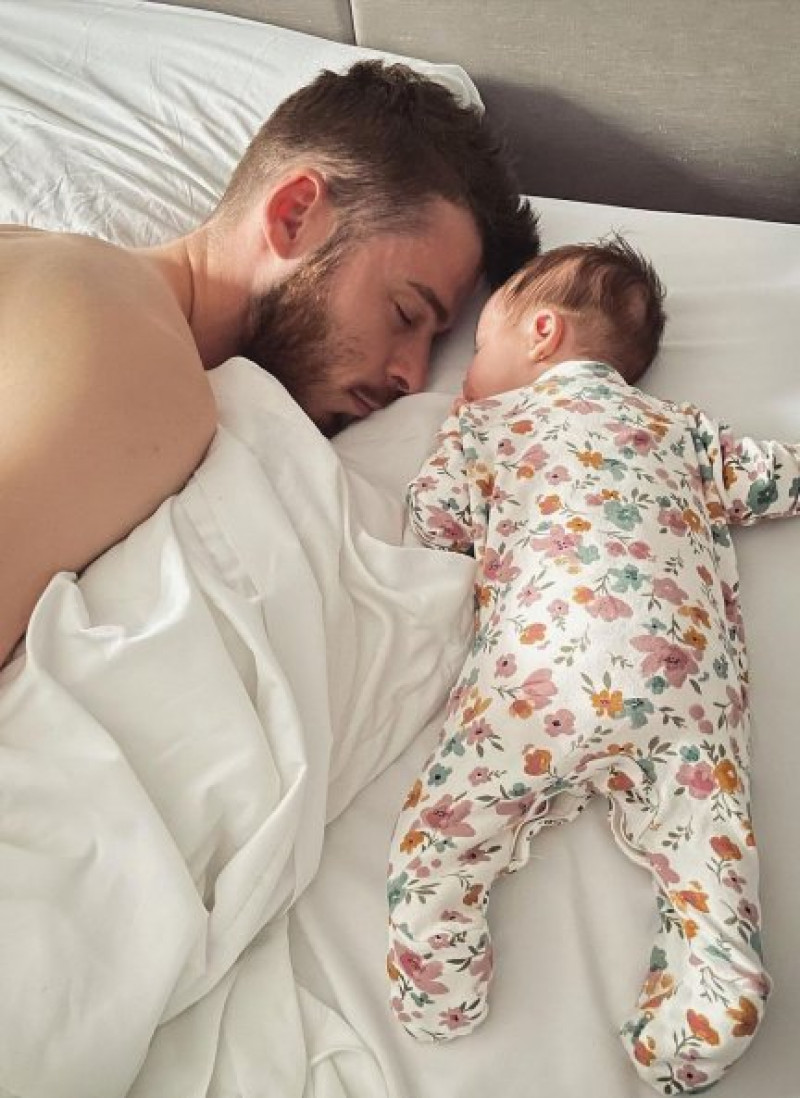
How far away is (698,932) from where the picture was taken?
772 mm

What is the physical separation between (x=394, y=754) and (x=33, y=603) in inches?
13.5

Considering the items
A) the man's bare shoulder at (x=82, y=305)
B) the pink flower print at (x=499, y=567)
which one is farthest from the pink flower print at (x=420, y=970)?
the man's bare shoulder at (x=82, y=305)

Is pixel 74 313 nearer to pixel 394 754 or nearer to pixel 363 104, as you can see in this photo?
pixel 394 754

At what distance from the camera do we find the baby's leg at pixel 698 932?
28.8 inches

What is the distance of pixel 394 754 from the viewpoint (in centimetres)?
92

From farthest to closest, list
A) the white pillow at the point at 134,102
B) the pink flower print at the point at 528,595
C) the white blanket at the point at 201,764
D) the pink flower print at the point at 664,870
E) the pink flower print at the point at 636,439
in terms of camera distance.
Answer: the white pillow at the point at 134,102
the pink flower print at the point at 636,439
the pink flower print at the point at 528,595
the pink flower print at the point at 664,870
the white blanket at the point at 201,764

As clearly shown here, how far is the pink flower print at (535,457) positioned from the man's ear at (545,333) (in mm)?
185

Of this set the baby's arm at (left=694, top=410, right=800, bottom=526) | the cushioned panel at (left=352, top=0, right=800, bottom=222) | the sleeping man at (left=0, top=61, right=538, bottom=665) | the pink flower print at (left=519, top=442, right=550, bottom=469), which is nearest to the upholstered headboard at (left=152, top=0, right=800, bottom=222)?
the cushioned panel at (left=352, top=0, right=800, bottom=222)

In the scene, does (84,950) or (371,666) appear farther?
(371,666)

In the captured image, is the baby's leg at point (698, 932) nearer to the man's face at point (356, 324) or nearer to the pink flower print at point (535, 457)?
the pink flower print at point (535, 457)

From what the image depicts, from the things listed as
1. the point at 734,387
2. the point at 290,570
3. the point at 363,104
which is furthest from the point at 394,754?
the point at 363,104

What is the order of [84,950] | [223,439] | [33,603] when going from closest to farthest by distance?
[84,950], [33,603], [223,439]

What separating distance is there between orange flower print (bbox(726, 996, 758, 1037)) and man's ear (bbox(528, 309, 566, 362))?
74cm

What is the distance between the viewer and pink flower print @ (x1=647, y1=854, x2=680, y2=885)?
0.81 metres
